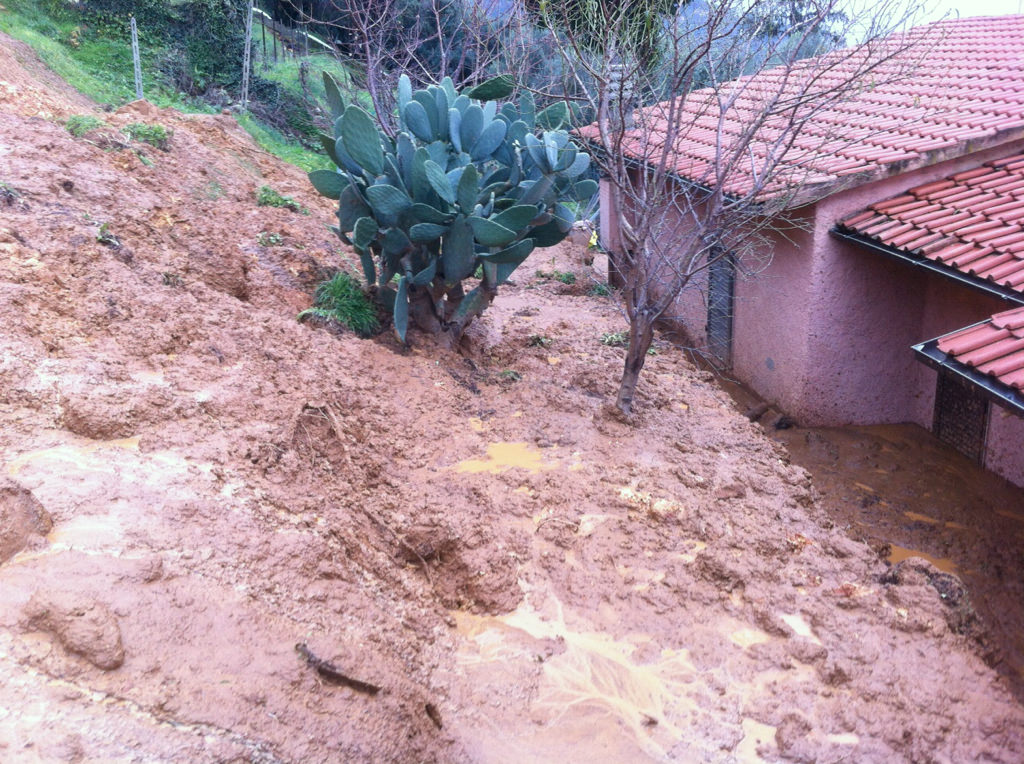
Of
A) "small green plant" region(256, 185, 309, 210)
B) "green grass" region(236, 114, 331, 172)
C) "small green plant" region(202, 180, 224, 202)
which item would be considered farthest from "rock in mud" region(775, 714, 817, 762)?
"green grass" region(236, 114, 331, 172)

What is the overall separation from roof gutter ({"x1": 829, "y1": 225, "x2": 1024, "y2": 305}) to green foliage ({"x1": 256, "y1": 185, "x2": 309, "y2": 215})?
6.13m

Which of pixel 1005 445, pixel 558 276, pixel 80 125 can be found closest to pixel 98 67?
pixel 80 125

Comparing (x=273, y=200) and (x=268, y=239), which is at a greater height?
(x=273, y=200)

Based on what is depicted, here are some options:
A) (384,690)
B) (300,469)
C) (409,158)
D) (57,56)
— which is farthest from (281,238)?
(57,56)

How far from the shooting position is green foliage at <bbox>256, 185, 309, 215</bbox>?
9438 mm

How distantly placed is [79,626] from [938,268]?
6.11 m

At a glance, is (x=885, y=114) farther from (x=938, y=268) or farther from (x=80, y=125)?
(x=80, y=125)

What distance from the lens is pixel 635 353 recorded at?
693 centimetres

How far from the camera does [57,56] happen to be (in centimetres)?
1248

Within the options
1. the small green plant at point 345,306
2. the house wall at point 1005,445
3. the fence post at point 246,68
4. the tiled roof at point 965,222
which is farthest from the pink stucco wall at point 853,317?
the fence post at point 246,68

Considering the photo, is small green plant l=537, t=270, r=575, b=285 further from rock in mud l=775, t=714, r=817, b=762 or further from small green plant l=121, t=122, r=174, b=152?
rock in mud l=775, t=714, r=817, b=762

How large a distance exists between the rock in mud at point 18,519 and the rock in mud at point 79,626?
397 mm

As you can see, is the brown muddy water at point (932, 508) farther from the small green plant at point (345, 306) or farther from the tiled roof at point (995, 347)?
the small green plant at point (345, 306)

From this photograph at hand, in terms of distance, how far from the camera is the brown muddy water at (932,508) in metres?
5.25
